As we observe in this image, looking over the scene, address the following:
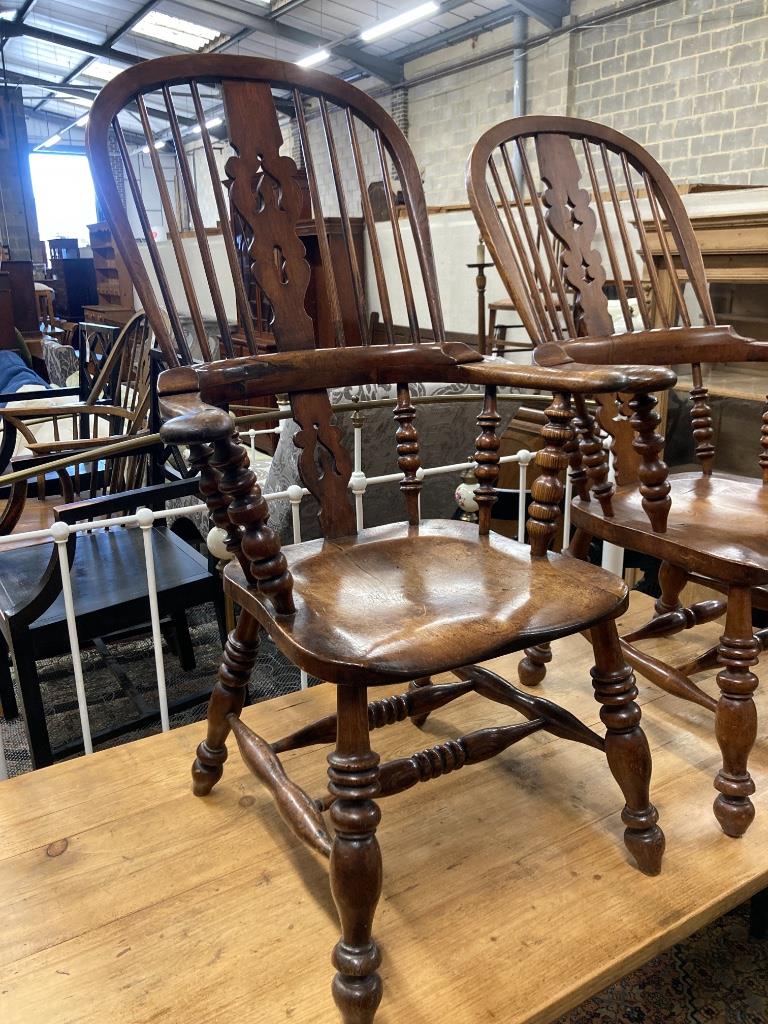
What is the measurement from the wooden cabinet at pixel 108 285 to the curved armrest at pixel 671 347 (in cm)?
870

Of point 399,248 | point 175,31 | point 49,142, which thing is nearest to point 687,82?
point 399,248

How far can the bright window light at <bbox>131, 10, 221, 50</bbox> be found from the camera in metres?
9.34

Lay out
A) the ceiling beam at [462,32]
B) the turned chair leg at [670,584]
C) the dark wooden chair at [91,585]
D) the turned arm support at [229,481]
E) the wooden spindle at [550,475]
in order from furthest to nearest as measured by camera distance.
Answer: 1. the ceiling beam at [462,32]
2. the dark wooden chair at [91,585]
3. the turned chair leg at [670,584]
4. the wooden spindle at [550,475]
5. the turned arm support at [229,481]

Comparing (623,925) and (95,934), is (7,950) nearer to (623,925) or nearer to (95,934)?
(95,934)

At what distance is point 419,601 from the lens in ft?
3.17

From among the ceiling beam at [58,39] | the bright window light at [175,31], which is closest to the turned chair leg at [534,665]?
the bright window light at [175,31]

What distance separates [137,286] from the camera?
1.05 m

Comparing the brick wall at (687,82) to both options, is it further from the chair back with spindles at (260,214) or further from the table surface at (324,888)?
the table surface at (324,888)

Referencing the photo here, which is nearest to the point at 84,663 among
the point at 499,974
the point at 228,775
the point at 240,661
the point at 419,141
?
the point at 228,775

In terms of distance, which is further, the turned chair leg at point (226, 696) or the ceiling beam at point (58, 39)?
the ceiling beam at point (58, 39)

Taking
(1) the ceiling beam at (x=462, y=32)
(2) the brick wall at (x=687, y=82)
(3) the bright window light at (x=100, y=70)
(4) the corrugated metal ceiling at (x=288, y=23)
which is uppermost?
(3) the bright window light at (x=100, y=70)

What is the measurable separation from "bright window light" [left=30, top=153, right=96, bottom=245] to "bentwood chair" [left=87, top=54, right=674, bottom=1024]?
15.8 meters

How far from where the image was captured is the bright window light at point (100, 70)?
451 inches

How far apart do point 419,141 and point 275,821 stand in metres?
8.73
